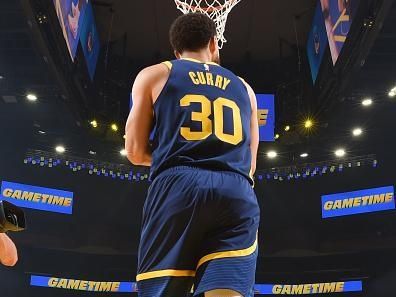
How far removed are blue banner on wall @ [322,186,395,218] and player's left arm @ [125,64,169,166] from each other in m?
11.8

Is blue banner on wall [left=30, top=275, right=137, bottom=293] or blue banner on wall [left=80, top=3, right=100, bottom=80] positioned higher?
blue banner on wall [left=80, top=3, right=100, bottom=80]

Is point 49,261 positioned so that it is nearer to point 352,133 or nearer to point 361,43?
point 352,133

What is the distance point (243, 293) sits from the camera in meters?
1.81

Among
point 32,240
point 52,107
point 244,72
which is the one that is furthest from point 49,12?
point 32,240

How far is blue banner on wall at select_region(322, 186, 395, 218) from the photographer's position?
12964 millimetres

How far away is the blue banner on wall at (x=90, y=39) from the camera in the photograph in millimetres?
8976

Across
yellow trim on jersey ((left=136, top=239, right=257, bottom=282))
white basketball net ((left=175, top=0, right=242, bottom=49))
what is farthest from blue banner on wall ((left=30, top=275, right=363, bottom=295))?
yellow trim on jersey ((left=136, top=239, right=257, bottom=282))

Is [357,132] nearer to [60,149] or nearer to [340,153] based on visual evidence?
[340,153]

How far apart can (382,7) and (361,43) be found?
33.7 inches

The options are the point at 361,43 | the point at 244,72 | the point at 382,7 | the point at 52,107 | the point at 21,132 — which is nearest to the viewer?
the point at 382,7

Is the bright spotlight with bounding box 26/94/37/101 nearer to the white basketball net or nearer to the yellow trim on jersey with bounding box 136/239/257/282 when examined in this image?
the white basketball net

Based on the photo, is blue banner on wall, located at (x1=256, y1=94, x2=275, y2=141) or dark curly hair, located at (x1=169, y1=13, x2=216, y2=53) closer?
dark curly hair, located at (x1=169, y1=13, x2=216, y2=53)

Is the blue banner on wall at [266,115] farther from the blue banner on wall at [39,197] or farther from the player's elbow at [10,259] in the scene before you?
the player's elbow at [10,259]

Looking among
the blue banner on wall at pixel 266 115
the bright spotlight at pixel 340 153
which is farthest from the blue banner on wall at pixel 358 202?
the blue banner on wall at pixel 266 115
